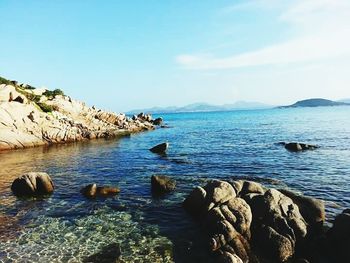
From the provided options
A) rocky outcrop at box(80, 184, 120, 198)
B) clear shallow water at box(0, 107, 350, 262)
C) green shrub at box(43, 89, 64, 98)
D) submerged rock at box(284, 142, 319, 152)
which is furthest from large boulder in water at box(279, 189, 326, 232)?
green shrub at box(43, 89, 64, 98)

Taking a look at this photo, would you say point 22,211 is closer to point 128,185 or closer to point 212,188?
point 128,185

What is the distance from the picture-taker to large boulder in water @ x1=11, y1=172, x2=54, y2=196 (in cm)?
3050

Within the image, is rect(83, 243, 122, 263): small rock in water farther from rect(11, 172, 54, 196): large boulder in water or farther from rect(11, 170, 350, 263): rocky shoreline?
rect(11, 172, 54, 196): large boulder in water

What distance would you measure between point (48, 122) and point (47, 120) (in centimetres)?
50

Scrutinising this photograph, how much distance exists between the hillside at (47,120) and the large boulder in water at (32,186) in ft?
114

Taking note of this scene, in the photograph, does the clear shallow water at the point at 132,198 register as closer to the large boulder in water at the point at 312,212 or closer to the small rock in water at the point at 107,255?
the small rock in water at the point at 107,255

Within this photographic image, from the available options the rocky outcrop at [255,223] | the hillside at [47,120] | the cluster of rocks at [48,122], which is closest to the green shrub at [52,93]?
the hillside at [47,120]

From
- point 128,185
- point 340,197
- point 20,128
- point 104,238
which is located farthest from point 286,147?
point 20,128

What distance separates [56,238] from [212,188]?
11.3m

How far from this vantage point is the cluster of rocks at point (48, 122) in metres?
64.3

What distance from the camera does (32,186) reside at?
30562 millimetres

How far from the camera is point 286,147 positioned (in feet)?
189

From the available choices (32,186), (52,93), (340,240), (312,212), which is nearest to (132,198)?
(32,186)

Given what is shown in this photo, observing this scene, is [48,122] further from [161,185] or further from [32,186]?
[161,185]
